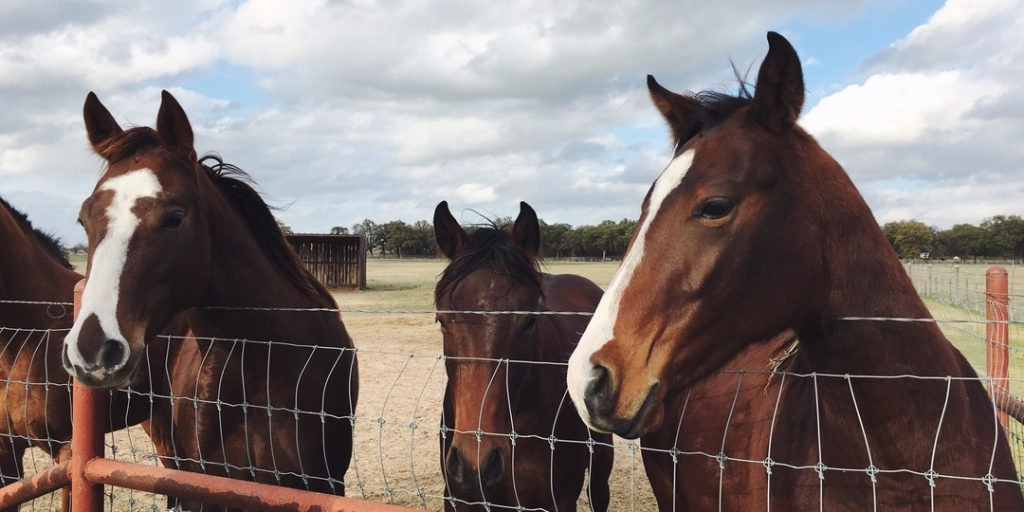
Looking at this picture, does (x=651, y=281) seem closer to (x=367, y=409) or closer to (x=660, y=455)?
(x=660, y=455)

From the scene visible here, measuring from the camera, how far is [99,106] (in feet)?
9.95

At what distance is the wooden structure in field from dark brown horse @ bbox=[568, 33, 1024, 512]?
1053 inches

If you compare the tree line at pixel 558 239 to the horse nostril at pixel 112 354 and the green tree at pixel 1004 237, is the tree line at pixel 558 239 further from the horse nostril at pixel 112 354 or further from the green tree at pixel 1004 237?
the horse nostril at pixel 112 354

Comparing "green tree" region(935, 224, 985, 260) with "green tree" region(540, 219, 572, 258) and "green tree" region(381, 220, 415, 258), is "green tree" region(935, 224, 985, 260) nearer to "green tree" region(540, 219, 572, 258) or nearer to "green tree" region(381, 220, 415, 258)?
"green tree" region(540, 219, 572, 258)

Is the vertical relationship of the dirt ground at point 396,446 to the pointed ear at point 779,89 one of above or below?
below

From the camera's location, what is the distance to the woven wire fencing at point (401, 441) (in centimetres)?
275

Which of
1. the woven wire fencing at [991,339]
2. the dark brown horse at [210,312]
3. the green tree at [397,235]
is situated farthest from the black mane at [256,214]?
the green tree at [397,235]

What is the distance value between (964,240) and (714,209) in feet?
131

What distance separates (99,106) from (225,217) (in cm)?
74

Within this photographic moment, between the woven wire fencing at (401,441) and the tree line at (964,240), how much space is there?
23765 millimetres

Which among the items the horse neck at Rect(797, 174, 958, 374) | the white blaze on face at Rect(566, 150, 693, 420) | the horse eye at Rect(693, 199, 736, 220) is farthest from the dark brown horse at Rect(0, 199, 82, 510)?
the horse neck at Rect(797, 174, 958, 374)

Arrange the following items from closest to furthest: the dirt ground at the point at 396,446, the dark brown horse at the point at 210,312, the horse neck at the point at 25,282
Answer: the dark brown horse at the point at 210,312, the dirt ground at the point at 396,446, the horse neck at the point at 25,282

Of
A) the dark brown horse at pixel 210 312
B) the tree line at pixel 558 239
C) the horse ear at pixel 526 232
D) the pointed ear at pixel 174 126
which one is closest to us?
the dark brown horse at pixel 210 312

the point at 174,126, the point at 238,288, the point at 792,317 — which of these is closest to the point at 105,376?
the point at 238,288
